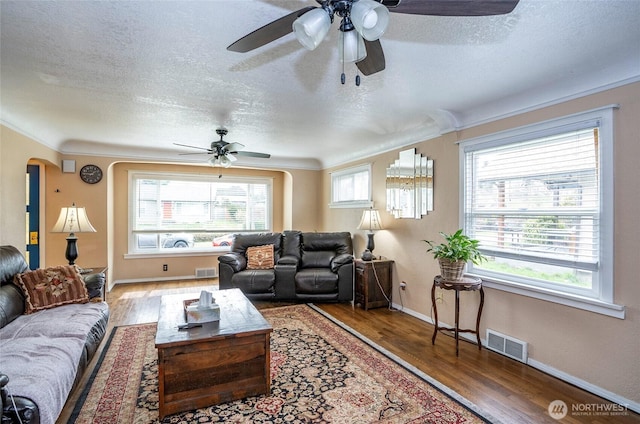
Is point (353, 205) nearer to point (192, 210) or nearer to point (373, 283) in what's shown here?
point (373, 283)

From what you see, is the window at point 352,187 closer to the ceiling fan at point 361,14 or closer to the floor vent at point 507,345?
the floor vent at point 507,345

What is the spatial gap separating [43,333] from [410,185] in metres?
3.83

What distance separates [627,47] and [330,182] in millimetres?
4671

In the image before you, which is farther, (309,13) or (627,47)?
(627,47)

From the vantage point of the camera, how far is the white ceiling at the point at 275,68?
1.76 meters

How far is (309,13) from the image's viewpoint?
1.27 meters

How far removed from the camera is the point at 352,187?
5656mm

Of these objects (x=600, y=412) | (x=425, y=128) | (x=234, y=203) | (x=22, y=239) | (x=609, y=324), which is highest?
(x=425, y=128)

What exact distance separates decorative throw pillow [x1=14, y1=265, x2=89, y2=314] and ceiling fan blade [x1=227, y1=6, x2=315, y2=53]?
2.66 m

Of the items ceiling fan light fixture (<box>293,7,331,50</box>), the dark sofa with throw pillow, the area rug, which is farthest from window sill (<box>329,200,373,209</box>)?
ceiling fan light fixture (<box>293,7,331,50</box>)

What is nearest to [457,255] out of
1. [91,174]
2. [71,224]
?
[71,224]

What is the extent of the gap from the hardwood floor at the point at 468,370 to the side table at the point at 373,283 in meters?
0.12

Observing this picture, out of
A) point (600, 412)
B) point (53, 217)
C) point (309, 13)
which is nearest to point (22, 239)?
point (53, 217)

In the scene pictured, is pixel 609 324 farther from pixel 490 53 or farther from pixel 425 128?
pixel 425 128
